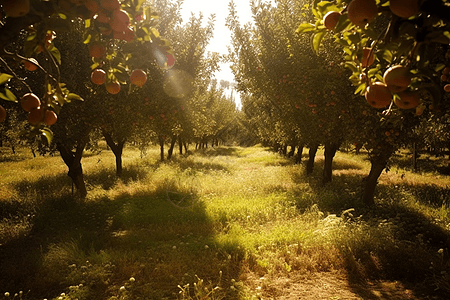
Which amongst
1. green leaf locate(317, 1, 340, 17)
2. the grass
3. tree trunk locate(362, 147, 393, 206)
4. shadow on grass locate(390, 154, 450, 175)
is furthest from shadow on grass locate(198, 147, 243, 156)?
green leaf locate(317, 1, 340, 17)

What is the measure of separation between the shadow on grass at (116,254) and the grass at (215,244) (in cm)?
3

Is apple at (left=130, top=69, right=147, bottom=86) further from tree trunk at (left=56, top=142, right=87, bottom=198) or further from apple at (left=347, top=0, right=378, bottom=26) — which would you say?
tree trunk at (left=56, top=142, right=87, bottom=198)

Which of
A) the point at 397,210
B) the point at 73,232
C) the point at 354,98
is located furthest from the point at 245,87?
the point at 73,232

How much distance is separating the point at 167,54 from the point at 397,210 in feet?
31.4

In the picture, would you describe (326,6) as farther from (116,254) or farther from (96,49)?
(116,254)

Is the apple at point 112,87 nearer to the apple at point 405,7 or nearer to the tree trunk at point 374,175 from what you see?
the apple at point 405,7

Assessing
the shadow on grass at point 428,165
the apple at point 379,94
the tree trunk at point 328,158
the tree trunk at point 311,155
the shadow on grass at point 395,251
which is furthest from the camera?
the shadow on grass at point 428,165

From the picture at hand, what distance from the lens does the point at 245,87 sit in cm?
1291

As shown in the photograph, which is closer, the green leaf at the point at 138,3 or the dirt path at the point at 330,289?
the green leaf at the point at 138,3

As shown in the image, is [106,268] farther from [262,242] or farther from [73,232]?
[262,242]

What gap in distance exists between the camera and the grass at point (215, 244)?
4836 mm

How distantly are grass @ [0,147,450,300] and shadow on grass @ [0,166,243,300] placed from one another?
0.09 feet

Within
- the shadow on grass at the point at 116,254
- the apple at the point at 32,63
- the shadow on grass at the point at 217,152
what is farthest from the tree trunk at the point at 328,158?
the shadow on grass at the point at 217,152

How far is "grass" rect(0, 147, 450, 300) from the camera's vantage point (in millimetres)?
4836
